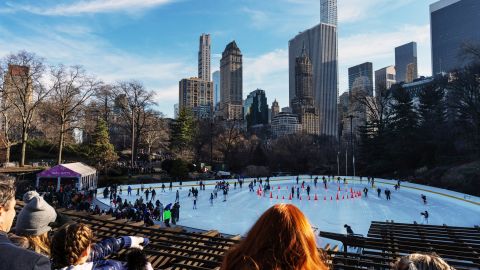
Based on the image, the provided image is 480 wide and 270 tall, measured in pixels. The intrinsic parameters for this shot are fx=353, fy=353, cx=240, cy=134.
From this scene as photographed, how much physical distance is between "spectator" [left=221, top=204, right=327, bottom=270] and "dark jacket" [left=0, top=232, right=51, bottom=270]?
26.7 inches

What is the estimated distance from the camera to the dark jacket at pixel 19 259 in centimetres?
126

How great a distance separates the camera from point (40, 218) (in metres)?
2.36

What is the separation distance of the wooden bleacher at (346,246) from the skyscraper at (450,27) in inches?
6997

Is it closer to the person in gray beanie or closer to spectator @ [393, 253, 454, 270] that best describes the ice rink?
the person in gray beanie

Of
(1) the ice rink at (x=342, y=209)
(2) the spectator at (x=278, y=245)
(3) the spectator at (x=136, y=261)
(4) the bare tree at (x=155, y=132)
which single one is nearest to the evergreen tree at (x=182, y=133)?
(4) the bare tree at (x=155, y=132)

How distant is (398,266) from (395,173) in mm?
50272

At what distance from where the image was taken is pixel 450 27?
573ft

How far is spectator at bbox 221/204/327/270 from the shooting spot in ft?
4.10

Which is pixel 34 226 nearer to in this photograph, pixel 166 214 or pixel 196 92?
pixel 166 214

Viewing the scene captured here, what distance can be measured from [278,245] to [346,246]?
7719 millimetres

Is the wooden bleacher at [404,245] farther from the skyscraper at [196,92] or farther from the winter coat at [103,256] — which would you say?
the skyscraper at [196,92]

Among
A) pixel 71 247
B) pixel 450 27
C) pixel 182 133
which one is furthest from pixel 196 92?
pixel 71 247

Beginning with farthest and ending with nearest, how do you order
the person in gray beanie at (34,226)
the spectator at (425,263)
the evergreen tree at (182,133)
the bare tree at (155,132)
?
the evergreen tree at (182,133) → the bare tree at (155,132) → the person in gray beanie at (34,226) → the spectator at (425,263)

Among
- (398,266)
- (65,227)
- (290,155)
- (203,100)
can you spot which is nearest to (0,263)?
(65,227)
